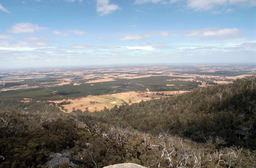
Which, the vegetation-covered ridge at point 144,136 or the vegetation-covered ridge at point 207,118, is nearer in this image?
the vegetation-covered ridge at point 144,136

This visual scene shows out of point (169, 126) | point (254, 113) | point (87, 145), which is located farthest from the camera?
point (169, 126)

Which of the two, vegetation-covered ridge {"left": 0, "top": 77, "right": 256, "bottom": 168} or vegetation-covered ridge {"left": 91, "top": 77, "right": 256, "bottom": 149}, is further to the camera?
vegetation-covered ridge {"left": 91, "top": 77, "right": 256, "bottom": 149}

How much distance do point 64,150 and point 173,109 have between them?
71.4 meters

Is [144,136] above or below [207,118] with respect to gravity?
above

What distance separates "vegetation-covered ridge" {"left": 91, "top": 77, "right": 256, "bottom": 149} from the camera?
45.8 metres

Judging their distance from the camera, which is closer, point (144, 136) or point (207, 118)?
point (144, 136)

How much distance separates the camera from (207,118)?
195 feet

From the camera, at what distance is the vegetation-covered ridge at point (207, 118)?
150ft

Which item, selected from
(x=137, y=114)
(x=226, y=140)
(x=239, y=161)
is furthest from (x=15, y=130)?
(x=137, y=114)

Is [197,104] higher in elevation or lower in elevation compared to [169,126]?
higher

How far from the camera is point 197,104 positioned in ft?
252

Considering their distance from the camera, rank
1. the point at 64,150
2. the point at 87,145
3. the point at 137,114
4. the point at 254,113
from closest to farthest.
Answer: the point at 64,150
the point at 87,145
the point at 254,113
the point at 137,114

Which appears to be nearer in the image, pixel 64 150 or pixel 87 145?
pixel 64 150

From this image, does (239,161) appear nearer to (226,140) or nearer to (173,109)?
(226,140)
